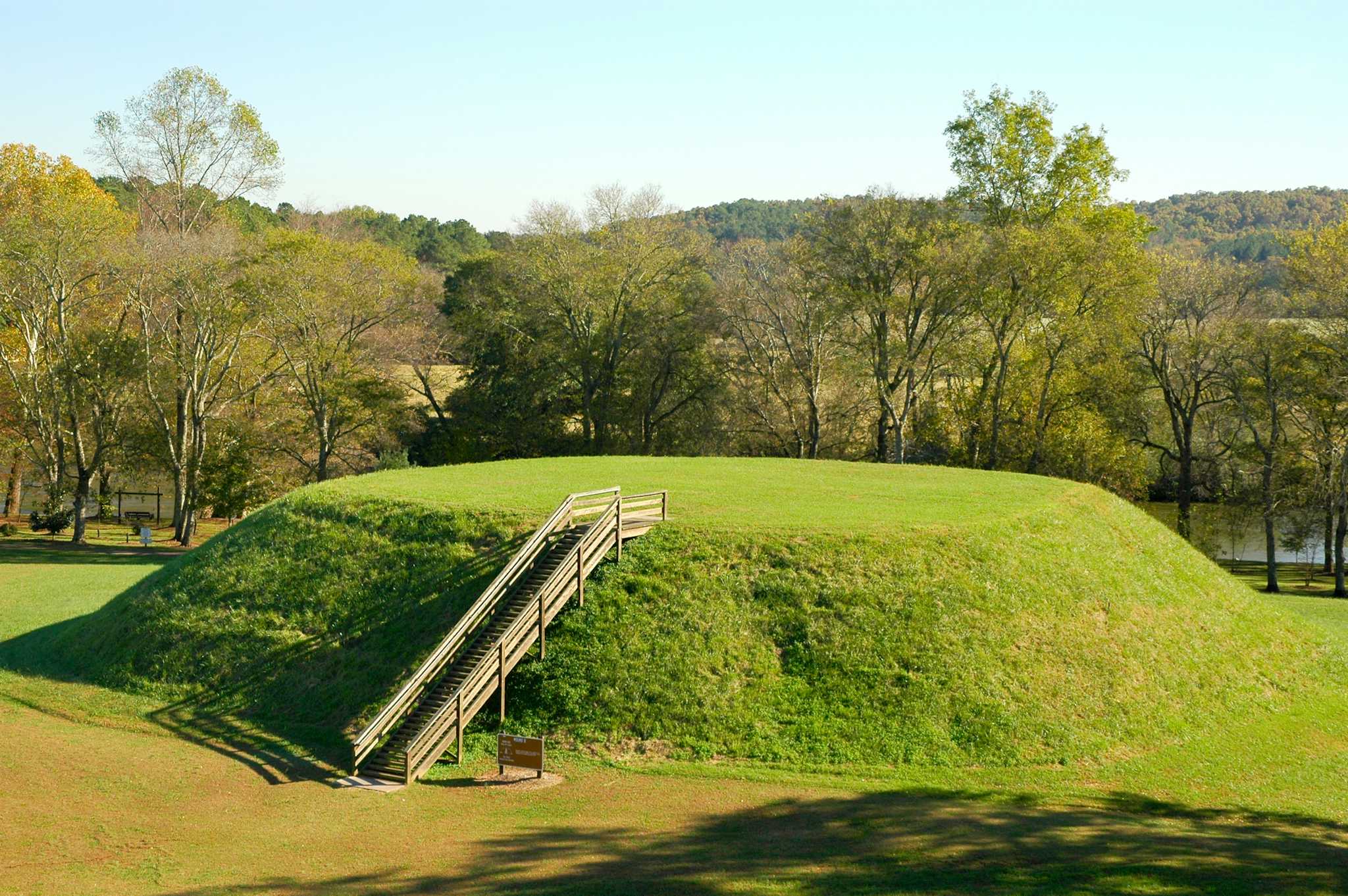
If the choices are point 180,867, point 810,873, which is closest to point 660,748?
point 810,873

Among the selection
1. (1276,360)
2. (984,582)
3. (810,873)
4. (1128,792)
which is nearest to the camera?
(810,873)

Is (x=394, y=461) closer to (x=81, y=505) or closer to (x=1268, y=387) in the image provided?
(x=81, y=505)

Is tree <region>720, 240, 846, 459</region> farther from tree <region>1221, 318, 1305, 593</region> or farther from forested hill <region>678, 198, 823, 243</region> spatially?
forested hill <region>678, 198, 823, 243</region>

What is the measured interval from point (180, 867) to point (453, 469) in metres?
25.5

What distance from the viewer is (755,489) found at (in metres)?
38.7

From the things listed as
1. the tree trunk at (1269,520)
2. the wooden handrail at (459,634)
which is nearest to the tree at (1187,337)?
the tree trunk at (1269,520)

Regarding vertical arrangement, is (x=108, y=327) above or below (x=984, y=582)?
above

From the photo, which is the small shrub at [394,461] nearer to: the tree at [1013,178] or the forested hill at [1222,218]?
the tree at [1013,178]

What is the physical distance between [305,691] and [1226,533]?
61569 millimetres

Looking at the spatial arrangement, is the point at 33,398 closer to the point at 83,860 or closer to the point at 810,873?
the point at 83,860

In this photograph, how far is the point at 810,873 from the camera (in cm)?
1972

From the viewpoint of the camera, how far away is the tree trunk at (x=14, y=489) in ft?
244

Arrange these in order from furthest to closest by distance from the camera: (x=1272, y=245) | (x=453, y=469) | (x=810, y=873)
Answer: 1. (x=1272, y=245)
2. (x=453, y=469)
3. (x=810, y=873)

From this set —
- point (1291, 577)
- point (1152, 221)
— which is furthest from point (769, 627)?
point (1152, 221)
